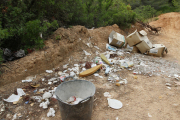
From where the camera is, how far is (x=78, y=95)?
2221 mm

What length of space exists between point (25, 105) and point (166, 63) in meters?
4.12

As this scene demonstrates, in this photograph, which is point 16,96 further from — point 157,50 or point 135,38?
point 157,50

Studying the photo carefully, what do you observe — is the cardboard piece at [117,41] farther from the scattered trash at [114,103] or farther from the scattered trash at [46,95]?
the scattered trash at [46,95]

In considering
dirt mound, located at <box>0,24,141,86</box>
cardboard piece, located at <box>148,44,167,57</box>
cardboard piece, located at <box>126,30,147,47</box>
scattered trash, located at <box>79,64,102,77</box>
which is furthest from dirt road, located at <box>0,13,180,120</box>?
cardboard piece, located at <box>126,30,147,47</box>

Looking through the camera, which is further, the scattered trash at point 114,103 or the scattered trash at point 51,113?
the scattered trash at point 114,103

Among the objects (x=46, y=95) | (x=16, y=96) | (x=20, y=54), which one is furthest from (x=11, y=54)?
(x=46, y=95)

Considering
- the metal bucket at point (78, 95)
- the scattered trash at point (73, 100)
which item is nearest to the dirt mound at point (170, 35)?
the metal bucket at point (78, 95)

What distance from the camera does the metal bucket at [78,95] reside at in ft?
5.59

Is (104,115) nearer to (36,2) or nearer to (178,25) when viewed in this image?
(36,2)

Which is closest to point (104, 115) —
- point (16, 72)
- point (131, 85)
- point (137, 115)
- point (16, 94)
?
point (137, 115)

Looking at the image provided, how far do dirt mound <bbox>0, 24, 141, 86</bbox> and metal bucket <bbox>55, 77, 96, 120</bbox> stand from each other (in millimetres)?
1169

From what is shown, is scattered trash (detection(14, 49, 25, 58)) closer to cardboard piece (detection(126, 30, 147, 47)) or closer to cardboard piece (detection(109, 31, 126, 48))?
cardboard piece (detection(109, 31, 126, 48))

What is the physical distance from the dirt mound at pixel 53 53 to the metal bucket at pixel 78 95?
3.84 ft

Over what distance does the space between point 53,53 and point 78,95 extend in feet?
4.84
